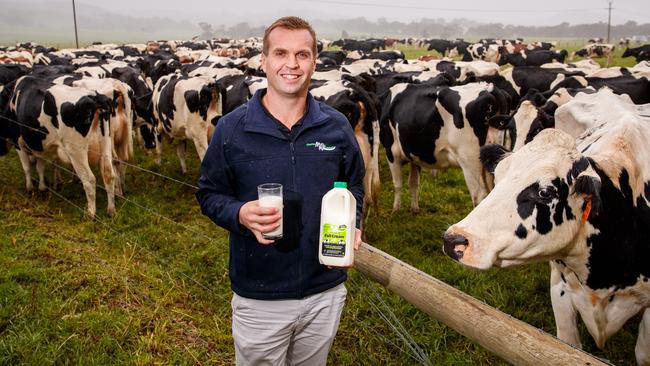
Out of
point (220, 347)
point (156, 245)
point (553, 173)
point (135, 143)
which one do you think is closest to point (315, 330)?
point (553, 173)

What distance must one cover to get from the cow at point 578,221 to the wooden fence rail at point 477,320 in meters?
0.22

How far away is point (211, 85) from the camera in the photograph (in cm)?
819

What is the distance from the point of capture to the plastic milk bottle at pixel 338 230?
1920mm

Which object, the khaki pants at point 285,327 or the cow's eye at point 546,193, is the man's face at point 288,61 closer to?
the khaki pants at point 285,327

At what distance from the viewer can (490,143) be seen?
4.76m

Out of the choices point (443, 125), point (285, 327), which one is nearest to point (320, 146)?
point (285, 327)

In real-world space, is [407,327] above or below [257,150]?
below

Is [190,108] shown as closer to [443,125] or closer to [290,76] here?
[443,125]

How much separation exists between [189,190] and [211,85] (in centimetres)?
180

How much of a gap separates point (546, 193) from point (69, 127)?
6.33 metres

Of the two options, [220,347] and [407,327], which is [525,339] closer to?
[407,327]

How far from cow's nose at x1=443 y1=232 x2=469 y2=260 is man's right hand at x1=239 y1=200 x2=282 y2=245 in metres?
0.93

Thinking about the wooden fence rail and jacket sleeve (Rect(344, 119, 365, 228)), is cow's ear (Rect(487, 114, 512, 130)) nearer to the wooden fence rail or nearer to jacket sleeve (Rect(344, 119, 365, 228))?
the wooden fence rail

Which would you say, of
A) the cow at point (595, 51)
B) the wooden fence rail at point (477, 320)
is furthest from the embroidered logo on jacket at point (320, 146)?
the cow at point (595, 51)
